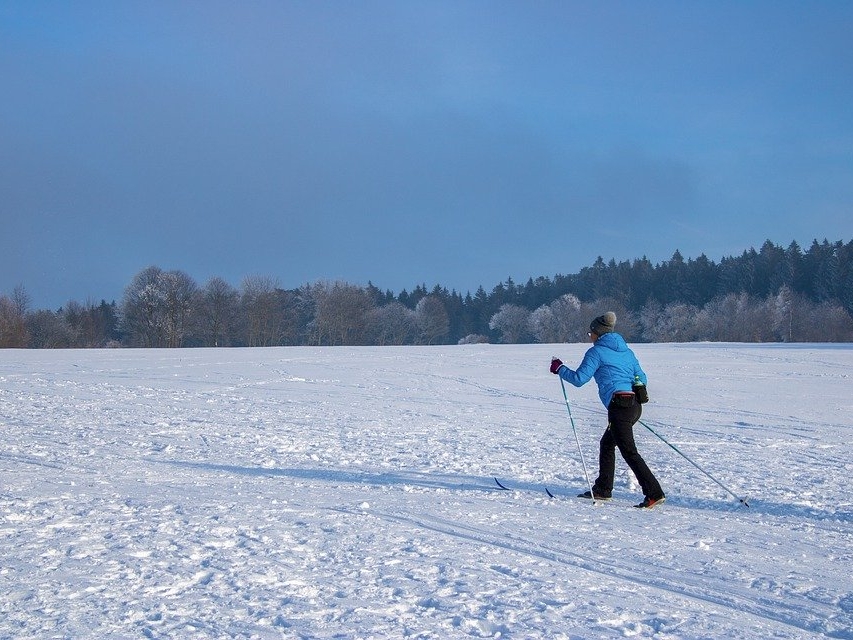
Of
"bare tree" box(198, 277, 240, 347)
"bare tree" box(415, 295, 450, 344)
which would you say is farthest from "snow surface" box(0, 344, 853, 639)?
"bare tree" box(415, 295, 450, 344)

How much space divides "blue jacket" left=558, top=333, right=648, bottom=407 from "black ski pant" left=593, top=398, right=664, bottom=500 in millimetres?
175

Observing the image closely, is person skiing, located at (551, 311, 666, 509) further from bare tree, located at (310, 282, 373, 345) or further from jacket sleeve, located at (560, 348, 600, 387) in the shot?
bare tree, located at (310, 282, 373, 345)

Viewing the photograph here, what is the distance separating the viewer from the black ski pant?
7.54m

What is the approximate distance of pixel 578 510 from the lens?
24.0ft

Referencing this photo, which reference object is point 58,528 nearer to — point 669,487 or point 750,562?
point 750,562

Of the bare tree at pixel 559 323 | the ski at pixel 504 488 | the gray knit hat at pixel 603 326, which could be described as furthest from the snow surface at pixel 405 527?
the bare tree at pixel 559 323

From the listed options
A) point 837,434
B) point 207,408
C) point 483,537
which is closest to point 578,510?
point 483,537

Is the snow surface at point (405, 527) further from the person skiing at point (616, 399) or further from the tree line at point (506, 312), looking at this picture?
the tree line at point (506, 312)

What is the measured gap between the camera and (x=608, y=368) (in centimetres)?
770

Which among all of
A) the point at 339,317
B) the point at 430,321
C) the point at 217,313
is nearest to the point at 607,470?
the point at 217,313

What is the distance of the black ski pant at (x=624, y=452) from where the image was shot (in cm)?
754

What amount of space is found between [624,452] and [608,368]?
2.80 feet

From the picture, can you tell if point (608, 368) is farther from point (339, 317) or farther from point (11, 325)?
point (339, 317)

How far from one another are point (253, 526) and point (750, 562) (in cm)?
390
